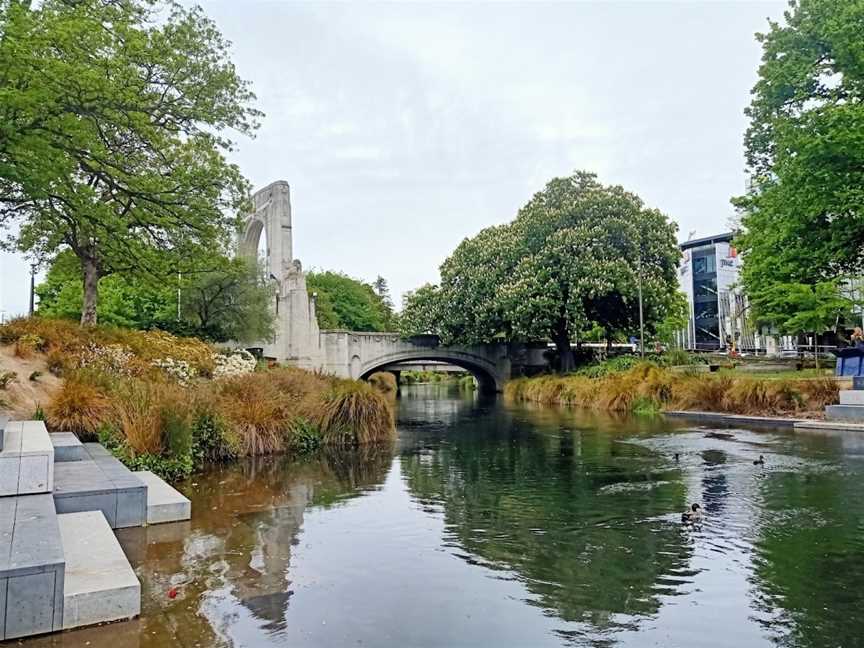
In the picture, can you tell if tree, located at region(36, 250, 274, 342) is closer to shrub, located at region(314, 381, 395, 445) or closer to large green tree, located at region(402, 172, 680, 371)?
shrub, located at region(314, 381, 395, 445)

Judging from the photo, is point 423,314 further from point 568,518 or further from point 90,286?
point 568,518

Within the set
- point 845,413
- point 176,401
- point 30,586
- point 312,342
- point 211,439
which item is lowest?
point 30,586

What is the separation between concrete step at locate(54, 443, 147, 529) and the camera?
6168 millimetres

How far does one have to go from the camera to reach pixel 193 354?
55.6ft

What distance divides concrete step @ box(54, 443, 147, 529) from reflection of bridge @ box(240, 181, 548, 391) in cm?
2635

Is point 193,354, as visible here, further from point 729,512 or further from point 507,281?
point 507,281

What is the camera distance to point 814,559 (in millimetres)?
5559

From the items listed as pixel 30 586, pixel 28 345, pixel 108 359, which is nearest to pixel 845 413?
pixel 108 359

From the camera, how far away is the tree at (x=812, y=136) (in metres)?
15.9

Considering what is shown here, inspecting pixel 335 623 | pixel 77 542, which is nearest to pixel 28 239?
pixel 77 542

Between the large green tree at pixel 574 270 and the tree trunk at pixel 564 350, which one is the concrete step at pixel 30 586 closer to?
the large green tree at pixel 574 270

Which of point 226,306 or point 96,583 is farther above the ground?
point 226,306

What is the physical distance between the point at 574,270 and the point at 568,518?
25.6 m

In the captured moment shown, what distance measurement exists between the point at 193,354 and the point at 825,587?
15.2 metres
